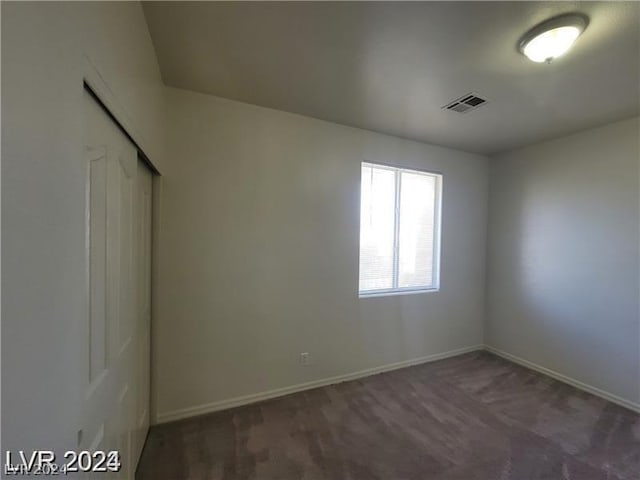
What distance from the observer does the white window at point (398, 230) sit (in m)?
3.16

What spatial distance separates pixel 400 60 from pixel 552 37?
0.83 meters

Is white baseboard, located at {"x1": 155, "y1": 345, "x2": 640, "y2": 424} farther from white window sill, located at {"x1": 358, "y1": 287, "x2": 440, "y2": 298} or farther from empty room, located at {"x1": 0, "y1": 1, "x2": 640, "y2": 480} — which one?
white window sill, located at {"x1": 358, "y1": 287, "x2": 440, "y2": 298}

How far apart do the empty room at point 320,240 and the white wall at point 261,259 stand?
20 mm

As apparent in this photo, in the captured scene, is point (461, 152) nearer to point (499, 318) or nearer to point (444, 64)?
point (444, 64)

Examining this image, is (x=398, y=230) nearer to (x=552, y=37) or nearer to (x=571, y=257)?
(x=571, y=257)

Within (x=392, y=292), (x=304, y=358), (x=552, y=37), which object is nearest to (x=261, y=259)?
(x=304, y=358)

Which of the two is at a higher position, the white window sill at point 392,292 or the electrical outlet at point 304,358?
the white window sill at point 392,292

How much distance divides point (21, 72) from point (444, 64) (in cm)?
215

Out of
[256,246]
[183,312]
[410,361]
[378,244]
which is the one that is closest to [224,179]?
[256,246]

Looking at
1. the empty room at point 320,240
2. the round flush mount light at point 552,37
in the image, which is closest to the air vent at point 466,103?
the empty room at point 320,240

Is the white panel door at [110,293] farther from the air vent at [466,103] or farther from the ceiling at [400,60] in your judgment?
the air vent at [466,103]

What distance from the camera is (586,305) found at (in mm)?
2898

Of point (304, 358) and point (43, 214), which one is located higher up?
point (43, 214)

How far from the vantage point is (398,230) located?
3.36 meters
